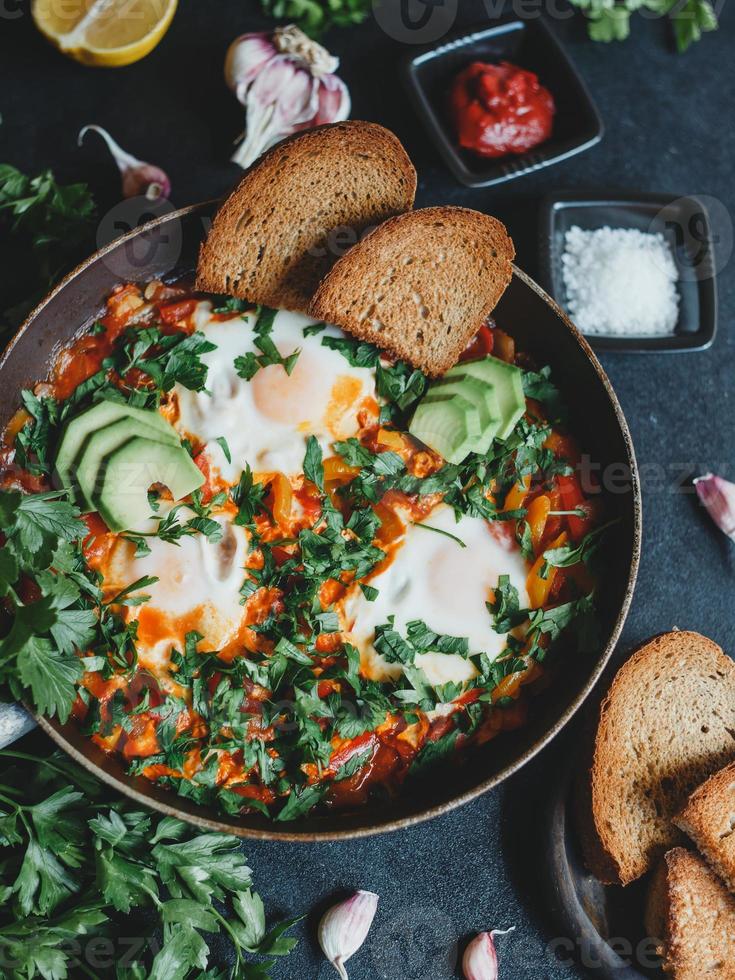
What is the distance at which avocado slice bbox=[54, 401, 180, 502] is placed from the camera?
3693mm

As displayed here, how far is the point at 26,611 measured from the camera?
3.35 meters

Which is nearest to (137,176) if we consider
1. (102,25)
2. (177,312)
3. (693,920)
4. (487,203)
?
(102,25)

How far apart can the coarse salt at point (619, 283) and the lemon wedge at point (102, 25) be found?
217cm

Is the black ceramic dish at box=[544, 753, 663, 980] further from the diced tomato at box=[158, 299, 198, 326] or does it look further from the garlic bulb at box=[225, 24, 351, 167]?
the garlic bulb at box=[225, 24, 351, 167]

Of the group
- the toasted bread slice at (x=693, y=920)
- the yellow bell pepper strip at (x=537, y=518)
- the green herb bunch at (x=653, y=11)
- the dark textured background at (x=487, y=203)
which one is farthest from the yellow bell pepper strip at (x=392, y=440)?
the green herb bunch at (x=653, y=11)

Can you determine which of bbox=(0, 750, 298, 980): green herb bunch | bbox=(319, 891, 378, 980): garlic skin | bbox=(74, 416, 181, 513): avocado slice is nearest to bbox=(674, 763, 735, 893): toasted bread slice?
bbox=(319, 891, 378, 980): garlic skin

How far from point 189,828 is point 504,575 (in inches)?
63.2

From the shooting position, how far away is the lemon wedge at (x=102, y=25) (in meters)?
4.40

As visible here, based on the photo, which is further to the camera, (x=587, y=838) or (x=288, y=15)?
(x=288, y=15)

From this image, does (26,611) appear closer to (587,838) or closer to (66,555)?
(66,555)

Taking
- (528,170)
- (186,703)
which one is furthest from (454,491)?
(528,170)

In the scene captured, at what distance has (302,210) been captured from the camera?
3.87 metres

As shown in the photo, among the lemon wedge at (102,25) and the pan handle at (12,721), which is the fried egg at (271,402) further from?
the lemon wedge at (102,25)

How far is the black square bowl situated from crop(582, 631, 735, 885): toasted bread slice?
224 centimetres
